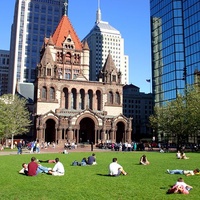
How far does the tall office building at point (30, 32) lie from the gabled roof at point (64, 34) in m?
58.7

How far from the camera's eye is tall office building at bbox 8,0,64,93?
5896 inches

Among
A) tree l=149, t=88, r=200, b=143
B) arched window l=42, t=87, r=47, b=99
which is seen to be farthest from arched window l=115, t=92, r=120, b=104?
tree l=149, t=88, r=200, b=143

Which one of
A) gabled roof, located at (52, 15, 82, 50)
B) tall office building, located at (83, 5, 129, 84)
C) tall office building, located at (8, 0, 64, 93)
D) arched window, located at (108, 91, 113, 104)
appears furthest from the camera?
tall office building, located at (83, 5, 129, 84)

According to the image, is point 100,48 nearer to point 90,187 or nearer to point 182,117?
point 182,117

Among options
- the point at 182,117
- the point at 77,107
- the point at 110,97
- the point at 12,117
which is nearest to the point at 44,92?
the point at 77,107

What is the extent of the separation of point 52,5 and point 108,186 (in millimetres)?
161502

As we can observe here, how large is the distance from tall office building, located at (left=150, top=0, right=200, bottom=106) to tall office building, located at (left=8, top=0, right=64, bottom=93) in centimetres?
7411

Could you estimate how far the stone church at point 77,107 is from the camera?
229 ft

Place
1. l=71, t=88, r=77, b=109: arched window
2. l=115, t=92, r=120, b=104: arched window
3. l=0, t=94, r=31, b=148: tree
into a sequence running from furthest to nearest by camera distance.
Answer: l=115, t=92, r=120, b=104: arched window
l=71, t=88, r=77, b=109: arched window
l=0, t=94, r=31, b=148: tree

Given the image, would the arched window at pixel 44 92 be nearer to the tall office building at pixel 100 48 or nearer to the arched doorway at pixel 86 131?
the arched doorway at pixel 86 131

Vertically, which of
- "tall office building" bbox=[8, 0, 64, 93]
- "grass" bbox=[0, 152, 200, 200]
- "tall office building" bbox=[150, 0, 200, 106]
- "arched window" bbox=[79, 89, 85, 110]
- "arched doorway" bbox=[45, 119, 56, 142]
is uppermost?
"tall office building" bbox=[8, 0, 64, 93]

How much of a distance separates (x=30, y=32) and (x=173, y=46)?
9103 cm

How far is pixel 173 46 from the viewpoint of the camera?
292 ft

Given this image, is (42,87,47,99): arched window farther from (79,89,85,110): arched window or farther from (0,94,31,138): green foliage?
(0,94,31,138): green foliage
